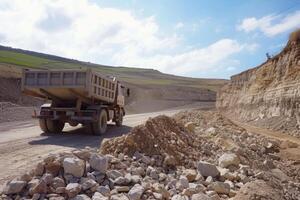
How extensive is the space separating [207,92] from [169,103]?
1969cm

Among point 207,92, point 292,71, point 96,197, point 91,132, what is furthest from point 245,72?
point 207,92

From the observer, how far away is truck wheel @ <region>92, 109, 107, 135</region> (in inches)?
561

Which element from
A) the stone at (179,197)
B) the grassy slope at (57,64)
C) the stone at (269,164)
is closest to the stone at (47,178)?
the stone at (179,197)

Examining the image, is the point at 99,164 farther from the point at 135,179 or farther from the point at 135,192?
the point at 135,192

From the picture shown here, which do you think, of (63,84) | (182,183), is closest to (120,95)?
(63,84)

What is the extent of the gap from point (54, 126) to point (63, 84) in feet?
7.89

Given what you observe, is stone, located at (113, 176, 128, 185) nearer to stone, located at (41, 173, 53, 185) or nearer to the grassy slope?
stone, located at (41, 173, 53, 185)

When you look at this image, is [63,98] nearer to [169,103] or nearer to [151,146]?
[151,146]

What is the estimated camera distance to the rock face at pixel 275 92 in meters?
17.8

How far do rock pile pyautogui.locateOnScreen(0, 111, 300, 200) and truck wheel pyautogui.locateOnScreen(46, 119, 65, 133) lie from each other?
22.8 ft

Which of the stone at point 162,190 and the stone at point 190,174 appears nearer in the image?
the stone at point 162,190

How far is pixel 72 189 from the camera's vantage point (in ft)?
16.8

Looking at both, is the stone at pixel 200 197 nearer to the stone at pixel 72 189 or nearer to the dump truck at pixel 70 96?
the stone at pixel 72 189

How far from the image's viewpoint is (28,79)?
14.0m
